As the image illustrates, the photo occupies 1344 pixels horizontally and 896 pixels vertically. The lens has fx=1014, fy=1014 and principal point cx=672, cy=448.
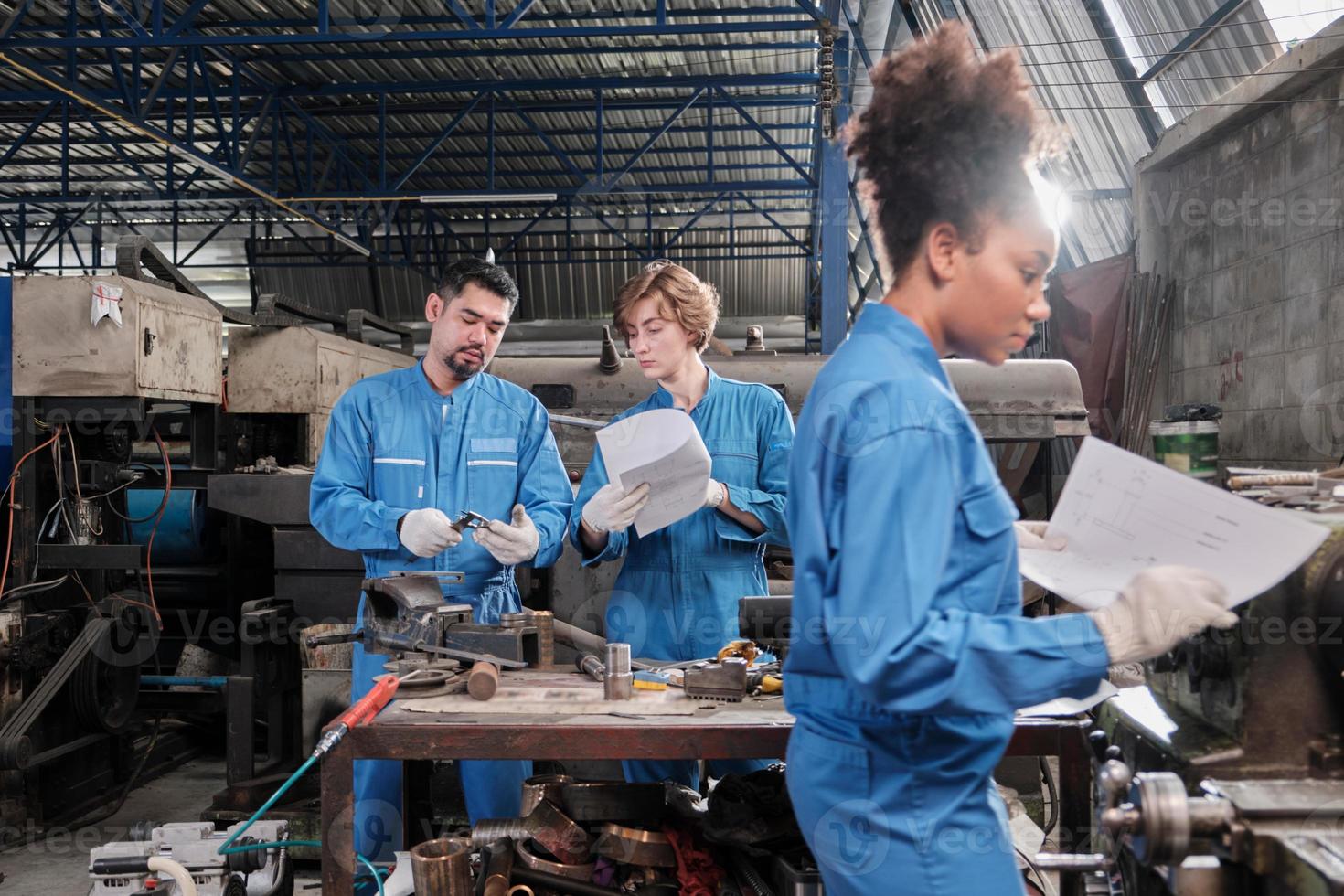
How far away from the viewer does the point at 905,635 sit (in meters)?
0.88

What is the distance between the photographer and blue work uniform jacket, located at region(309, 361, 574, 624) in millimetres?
2268

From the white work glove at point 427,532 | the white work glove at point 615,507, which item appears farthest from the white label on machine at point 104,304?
the white work glove at point 615,507

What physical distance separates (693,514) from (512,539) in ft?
1.27

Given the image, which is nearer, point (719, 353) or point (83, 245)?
point (719, 353)

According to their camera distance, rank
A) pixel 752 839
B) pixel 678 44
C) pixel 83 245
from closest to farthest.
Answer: pixel 752 839
pixel 678 44
pixel 83 245

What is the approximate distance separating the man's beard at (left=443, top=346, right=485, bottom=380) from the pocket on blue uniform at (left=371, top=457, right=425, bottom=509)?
23 cm

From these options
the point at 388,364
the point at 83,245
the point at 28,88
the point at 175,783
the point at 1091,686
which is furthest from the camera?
the point at 83,245

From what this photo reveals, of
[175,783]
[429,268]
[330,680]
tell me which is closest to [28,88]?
[429,268]

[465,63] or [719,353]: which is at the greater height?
[465,63]

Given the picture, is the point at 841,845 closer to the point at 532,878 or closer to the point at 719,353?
the point at 532,878

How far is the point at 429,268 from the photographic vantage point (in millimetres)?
11695

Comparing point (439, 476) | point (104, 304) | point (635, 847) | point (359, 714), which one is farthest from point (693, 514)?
point (104, 304)

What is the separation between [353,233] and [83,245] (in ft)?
9.91

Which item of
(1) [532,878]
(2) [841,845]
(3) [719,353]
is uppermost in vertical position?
(3) [719,353]
